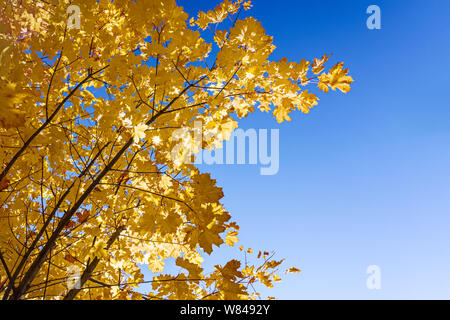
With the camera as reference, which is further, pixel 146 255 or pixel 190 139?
pixel 146 255

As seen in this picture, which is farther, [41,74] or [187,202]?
[41,74]

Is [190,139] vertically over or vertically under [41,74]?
under

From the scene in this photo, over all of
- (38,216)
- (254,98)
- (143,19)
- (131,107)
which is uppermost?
(143,19)

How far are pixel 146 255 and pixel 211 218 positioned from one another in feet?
6.48

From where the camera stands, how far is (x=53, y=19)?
1.74 m
